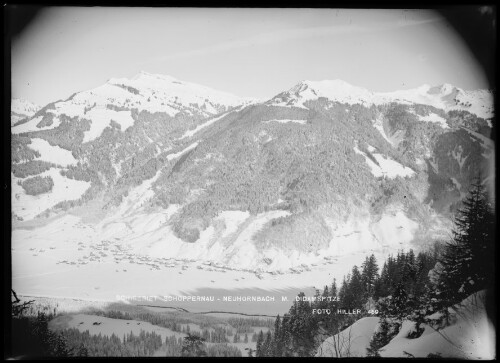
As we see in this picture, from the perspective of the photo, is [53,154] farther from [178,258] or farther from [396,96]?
[396,96]

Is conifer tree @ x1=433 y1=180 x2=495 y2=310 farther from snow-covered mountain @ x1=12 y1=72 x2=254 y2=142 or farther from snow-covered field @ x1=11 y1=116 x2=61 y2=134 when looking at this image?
snow-covered field @ x1=11 y1=116 x2=61 y2=134

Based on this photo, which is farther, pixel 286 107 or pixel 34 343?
pixel 286 107

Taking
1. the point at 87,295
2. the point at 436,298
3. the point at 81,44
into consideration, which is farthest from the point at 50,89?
the point at 436,298

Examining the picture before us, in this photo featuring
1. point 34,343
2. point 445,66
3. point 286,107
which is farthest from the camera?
point 286,107

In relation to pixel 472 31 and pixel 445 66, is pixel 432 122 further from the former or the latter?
pixel 472 31

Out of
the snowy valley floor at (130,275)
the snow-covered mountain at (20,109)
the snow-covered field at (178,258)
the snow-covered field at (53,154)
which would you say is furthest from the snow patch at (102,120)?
the snowy valley floor at (130,275)

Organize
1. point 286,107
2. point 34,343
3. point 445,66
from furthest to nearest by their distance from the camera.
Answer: point 286,107 → point 445,66 → point 34,343

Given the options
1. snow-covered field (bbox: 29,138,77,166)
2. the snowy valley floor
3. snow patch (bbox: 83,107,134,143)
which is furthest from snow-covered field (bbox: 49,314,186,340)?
snow patch (bbox: 83,107,134,143)
